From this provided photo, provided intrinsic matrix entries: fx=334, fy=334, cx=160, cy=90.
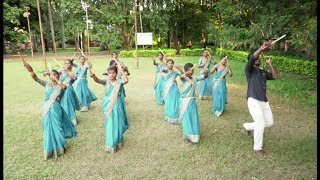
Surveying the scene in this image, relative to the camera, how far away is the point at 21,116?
30.1 ft

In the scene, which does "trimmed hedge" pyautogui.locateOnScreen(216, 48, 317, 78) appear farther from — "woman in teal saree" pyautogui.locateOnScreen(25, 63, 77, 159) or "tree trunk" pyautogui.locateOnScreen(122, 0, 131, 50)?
"tree trunk" pyautogui.locateOnScreen(122, 0, 131, 50)

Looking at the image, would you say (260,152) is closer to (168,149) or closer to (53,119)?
(168,149)

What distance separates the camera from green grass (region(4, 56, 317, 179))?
17.7ft

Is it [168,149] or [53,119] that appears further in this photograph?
[168,149]

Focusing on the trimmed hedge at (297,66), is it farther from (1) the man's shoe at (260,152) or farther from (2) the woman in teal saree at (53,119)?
(2) the woman in teal saree at (53,119)

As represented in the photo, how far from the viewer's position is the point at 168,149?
6477mm

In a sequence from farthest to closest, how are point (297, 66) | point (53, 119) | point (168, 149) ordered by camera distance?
point (297, 66) < point (168, 149) < point (53, 119)

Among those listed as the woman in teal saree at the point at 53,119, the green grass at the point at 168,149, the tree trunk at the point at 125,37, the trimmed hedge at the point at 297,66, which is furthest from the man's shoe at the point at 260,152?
the tree trunk at the point at 125,37

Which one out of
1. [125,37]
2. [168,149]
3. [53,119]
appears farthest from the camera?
[125,37]

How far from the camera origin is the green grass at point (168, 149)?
5.41 metres

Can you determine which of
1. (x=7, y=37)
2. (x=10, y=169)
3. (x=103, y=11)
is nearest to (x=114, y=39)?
(x=103, y=11)

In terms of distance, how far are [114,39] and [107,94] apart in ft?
90.8

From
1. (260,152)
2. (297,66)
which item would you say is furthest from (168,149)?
(297,66)

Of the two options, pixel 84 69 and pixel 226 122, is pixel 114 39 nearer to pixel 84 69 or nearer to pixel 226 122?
pixel 84 69
